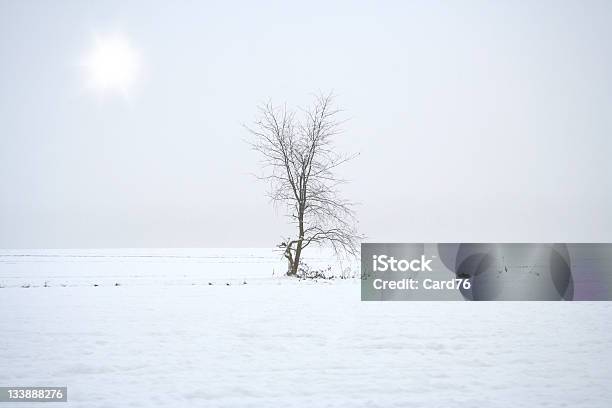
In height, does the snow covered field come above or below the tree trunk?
below

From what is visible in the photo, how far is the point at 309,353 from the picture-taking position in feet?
26.8

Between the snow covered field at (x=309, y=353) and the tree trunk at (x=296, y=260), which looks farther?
the tree trunk at (x=296, y=260)

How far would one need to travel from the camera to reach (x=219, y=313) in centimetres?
1314

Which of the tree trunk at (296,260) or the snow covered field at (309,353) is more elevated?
the tree trunk at (296,260)

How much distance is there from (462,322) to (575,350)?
339cm

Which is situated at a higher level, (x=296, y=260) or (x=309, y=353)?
(x=296, y=260)

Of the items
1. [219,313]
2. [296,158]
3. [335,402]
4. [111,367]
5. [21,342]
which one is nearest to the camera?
[335,402]

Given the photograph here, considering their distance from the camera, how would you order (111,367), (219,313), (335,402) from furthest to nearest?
(219,313), (111,367), (335,402)

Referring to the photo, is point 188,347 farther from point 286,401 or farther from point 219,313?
point 219,313

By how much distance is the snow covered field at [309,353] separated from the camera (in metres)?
5.97

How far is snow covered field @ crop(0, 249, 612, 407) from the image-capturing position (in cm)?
597

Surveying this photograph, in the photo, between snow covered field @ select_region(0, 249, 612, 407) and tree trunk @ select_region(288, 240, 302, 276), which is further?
tree trunk @ select_region(288, 240, 302, 276)

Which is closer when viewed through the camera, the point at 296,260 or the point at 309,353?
the point at 309,353

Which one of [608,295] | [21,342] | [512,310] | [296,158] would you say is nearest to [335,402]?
[21,342]
